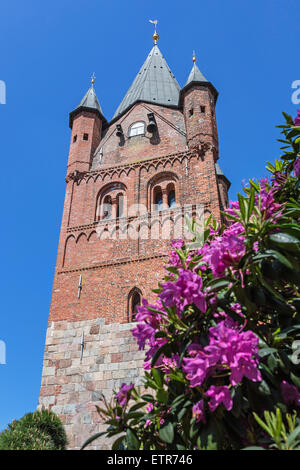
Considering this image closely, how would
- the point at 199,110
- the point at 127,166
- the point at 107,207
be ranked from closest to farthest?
the point at 107,207 < the point at 127,166 < the point at 199,110

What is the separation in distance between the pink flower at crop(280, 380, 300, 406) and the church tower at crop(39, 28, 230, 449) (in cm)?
797

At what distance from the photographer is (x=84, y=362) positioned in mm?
12406

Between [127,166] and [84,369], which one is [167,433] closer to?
[84,369]

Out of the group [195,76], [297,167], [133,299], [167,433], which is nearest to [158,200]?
[133,299]

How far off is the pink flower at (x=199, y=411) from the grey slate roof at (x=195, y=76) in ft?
57.8

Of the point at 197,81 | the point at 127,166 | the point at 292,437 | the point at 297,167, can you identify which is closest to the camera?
the point at 292,437

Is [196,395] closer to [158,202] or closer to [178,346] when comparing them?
[178,346]

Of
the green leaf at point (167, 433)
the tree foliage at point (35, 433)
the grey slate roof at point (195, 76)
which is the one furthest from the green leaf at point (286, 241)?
the grey slate roof at point (195, 76)

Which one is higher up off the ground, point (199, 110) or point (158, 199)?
point (199, 110)

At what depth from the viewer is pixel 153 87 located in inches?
870

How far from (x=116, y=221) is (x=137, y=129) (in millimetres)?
5648

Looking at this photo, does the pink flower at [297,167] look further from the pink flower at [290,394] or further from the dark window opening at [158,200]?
the dark window opening at [158,200]

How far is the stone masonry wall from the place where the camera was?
11.3m
